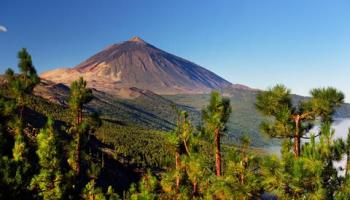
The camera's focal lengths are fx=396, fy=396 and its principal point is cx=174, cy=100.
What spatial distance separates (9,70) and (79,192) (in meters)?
16.4

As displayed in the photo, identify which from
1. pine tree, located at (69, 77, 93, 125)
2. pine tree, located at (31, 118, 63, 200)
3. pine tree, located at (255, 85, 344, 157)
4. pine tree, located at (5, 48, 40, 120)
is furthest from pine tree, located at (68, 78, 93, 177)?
pine tree, located at (255, 85, 344, 157)

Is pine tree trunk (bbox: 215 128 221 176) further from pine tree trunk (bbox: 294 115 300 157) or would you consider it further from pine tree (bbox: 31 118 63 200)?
pine tree (bbox: 31 118 63 200)

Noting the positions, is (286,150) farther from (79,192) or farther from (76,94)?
(79,192)

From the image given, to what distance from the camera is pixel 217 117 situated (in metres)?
23.9

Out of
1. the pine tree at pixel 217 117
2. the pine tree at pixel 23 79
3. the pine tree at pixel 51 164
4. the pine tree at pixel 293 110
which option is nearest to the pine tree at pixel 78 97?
the pine tree at pixel 51 164

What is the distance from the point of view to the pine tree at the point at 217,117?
2413 cm

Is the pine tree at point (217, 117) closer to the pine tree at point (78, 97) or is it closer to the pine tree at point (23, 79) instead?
the pine tree at point (78, 97)

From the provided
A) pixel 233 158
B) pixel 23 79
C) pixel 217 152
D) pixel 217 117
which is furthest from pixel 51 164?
pixel 217 117

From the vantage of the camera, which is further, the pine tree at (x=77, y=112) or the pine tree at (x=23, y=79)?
the pine tree at (x=23, y=79)

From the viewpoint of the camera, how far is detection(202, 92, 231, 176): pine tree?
2413 cm

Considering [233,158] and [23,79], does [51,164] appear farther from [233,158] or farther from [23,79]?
[233,158]

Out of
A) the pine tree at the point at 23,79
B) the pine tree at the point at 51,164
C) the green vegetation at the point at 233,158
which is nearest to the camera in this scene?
the green vegetation at the point at 233,158

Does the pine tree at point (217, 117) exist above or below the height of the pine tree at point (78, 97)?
below

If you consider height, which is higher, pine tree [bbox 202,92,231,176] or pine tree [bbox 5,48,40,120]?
pine tree [bbox 5,48,40,120]
